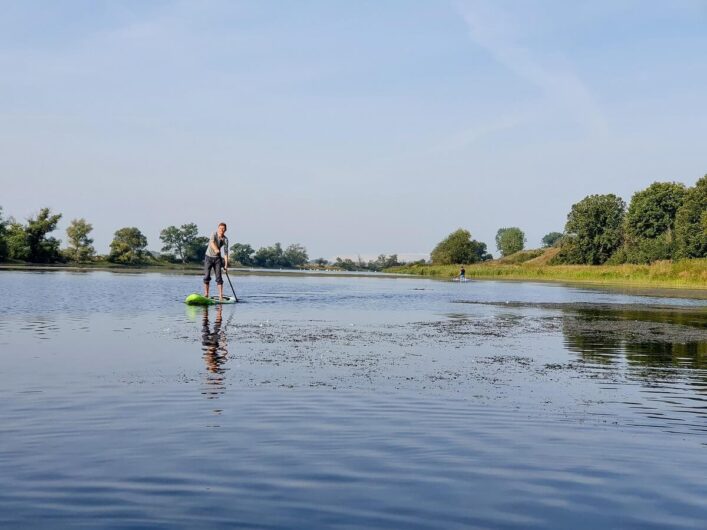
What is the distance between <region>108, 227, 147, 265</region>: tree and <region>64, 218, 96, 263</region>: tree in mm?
10213

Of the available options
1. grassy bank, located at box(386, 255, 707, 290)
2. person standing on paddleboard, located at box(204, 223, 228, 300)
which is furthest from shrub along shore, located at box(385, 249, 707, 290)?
person standing on paddleboard, located at box(204, 223, 228, 300)

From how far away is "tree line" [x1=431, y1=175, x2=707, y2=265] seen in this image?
9975 cm

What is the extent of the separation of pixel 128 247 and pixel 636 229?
291 ft

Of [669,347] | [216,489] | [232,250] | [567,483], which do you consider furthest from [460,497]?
[232,250]

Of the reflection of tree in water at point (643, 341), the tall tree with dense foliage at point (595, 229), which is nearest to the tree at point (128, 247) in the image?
the tall tree with dense foliage at point (595, 229)

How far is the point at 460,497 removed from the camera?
644 centimetres

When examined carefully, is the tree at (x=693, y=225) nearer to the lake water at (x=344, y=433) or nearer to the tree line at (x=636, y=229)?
the tree line at (x=636, y=229)

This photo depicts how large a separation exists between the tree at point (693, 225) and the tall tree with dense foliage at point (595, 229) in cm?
2456

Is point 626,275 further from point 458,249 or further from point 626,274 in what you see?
point 458,249

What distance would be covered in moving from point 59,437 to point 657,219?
12217cm

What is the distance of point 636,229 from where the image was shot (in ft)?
398

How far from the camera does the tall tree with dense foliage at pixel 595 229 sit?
131 m

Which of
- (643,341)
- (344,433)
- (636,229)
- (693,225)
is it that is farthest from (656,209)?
(344,433)

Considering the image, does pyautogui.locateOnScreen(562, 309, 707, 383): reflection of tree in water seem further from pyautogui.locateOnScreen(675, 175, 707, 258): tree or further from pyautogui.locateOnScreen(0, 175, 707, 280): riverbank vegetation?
pyautogui.locateOnScreen(675, 175, 707, 258): tree
